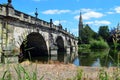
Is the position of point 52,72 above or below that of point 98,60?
below

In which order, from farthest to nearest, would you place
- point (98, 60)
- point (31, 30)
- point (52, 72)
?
point (31, 30) → point (98, 60) → point (52, 72)

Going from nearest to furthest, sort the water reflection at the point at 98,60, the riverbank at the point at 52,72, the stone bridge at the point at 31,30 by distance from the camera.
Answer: the riverbank at the point at 52,72, the water reflection at the point at 98,60, the stone bridge at the point at 31,30

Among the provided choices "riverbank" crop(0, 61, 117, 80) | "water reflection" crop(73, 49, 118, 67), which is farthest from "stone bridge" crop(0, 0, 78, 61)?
"riverbank" crop(0, 61, 117, 80)

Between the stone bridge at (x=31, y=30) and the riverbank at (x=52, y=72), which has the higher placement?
the stone bridge at (x=31, y=30)

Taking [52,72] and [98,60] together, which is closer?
[52,72]

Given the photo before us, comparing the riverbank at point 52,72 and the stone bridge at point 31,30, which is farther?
the stone bridge at point 31,30

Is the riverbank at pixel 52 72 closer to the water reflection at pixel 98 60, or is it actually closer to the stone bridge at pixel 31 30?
the water reflection at pixel 98 60

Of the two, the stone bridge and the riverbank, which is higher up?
the stone bridge

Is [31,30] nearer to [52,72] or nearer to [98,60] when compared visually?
[98,60]

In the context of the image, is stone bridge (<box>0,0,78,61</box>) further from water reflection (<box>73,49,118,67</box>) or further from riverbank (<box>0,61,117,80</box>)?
riverbank (<box>0,61,117,80</box>)

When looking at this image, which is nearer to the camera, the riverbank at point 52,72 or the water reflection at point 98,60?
the riverbank at point 52,72

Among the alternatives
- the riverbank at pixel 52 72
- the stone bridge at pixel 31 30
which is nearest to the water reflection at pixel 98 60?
the riverbank at pixel 52 72

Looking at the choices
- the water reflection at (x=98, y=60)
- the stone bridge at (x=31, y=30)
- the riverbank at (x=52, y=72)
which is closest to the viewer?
the riverbank at (x=52, y=72)

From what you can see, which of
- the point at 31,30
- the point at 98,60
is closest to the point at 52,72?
the point at 98,60
